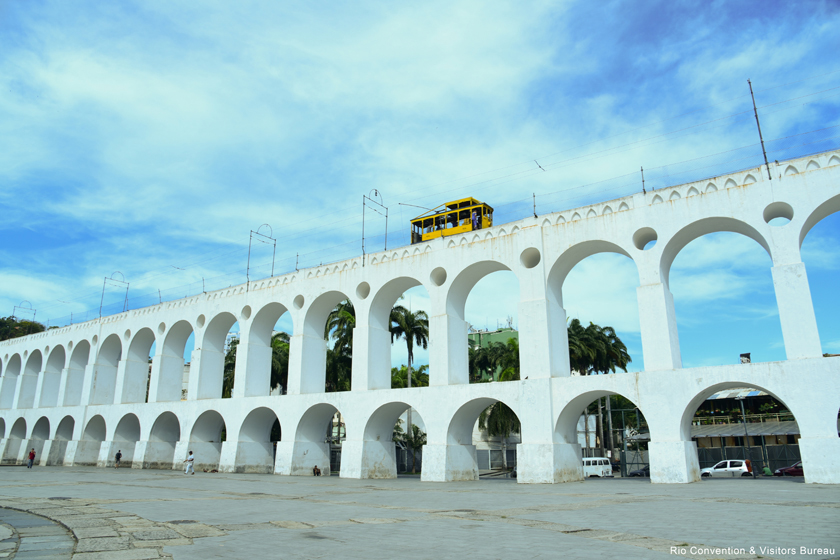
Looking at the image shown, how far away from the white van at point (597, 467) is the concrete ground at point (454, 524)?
15.8 metres

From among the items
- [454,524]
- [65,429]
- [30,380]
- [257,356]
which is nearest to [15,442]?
[30,380]

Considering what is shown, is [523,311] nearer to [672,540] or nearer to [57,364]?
[672,540]

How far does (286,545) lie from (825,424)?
51.4ft

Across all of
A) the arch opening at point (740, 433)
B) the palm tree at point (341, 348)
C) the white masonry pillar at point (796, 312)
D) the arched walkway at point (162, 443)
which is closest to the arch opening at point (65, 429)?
the arched walkway at point (162, 443)

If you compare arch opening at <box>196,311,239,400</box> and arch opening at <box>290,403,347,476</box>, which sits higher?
arch opening at <box>196,311,239,400</box>

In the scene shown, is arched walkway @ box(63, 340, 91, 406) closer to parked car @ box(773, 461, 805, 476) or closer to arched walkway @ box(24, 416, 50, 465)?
arched walkway @ box(24, 416, 50, 465)

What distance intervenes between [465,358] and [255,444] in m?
12.2

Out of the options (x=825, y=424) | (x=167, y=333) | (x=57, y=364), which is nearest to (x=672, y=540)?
(x=825, y=424)

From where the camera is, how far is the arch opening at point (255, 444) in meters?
28.6

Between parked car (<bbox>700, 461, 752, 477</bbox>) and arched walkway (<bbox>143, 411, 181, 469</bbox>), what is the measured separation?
2751 centimetres

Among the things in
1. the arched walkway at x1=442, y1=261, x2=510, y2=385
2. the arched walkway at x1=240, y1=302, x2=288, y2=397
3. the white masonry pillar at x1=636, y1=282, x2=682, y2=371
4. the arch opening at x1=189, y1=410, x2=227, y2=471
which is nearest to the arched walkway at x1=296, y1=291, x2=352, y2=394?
the arched walkway at x1=240, y1=302, x2=288, y2=397

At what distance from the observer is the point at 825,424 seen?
16250 millimetres

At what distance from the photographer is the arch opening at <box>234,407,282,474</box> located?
28.6 metres

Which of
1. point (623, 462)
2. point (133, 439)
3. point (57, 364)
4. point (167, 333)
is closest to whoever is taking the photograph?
point (623, 462)
